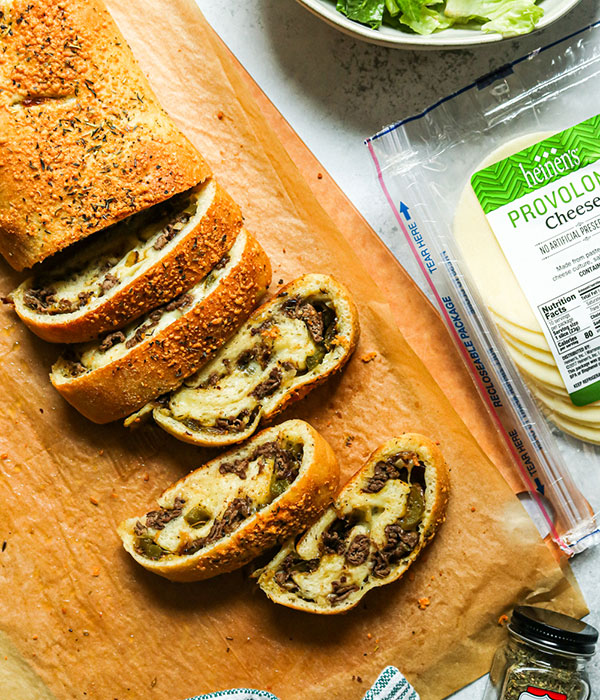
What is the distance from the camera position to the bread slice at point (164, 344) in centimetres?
325

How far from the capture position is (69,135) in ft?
10.1

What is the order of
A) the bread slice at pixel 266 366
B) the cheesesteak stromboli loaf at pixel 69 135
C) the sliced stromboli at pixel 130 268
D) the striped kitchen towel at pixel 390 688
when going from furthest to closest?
the striped kitchen towel at pixel 390 688 < the bread slice at pixel 266 366 < the sliced stromboli at pixel 130 268 < the cheesesteak stromboli loaf at pixel 69 135

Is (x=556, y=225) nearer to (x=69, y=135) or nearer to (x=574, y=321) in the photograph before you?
(x=574, y=321)

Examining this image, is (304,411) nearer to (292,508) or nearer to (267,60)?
(292,508)

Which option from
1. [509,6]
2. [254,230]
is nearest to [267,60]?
[254,230]

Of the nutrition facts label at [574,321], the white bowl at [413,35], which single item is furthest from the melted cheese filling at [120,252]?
the nutrition facts label at [574,321]

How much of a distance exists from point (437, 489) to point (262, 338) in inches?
44.3

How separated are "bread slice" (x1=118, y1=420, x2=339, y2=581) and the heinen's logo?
1.65 metres

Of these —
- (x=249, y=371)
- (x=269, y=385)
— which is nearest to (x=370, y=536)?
(x=269, y=385)

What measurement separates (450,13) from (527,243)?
114 centimetres

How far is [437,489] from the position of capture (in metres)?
3.42

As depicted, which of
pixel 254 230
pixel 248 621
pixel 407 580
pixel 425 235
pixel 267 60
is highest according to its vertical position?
pixel 267 60

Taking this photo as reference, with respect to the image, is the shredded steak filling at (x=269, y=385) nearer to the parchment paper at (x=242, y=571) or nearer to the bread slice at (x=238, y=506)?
the bread slice at (x=238, y=506)

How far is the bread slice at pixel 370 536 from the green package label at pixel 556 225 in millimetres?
923
